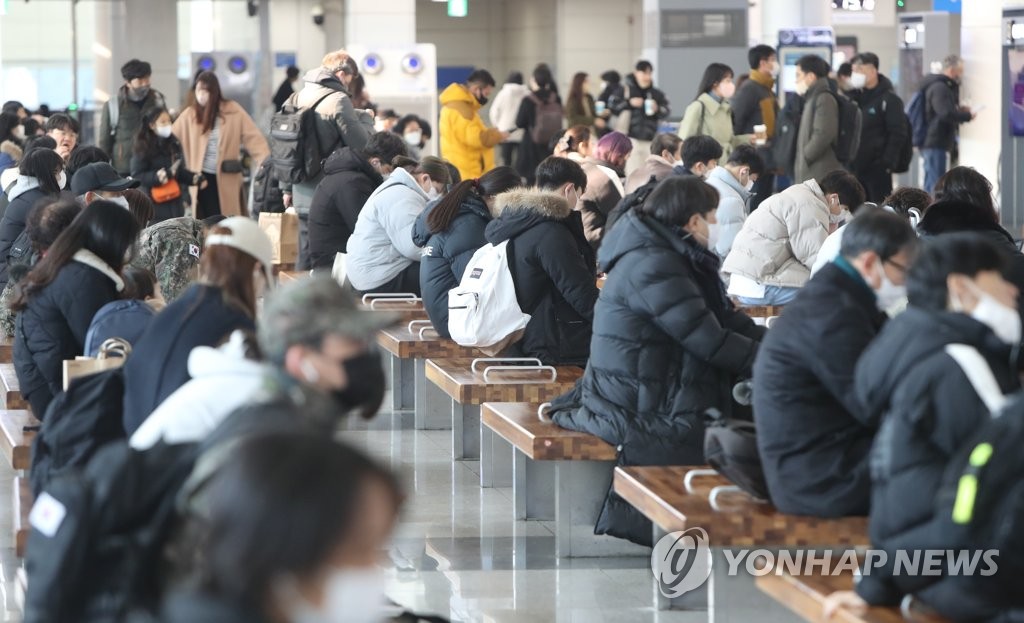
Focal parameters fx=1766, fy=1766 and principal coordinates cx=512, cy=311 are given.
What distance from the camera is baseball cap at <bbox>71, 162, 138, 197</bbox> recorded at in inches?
364

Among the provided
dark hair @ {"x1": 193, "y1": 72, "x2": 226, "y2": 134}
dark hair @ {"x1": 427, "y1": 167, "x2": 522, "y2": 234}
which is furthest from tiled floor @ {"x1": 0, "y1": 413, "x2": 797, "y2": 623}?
dark hair @ {"x1": 193, "y1": 72, "x2": 226, "y2": 134}

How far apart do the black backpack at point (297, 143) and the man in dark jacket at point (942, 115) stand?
28.0ft

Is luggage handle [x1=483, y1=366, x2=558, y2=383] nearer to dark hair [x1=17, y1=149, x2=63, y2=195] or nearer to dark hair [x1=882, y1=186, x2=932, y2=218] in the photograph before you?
dark hair [x1=882, y1=186, x2=932, y2=218]

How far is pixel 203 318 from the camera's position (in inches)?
181

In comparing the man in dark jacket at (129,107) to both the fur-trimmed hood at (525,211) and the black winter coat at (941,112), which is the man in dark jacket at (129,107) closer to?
the fur-trimmed hood at (525,211)

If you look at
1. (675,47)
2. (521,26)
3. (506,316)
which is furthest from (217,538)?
(521,26)

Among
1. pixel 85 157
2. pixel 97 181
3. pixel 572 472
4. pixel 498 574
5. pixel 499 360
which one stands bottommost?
pixel 498 574

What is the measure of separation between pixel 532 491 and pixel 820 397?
8.13 ft

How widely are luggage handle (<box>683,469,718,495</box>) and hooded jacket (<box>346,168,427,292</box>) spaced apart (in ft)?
14.6

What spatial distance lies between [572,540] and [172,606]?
3988 mm

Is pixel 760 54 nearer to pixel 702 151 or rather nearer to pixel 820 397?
pixel 702 151

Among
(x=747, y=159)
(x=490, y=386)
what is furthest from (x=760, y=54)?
(x=490, y=386)

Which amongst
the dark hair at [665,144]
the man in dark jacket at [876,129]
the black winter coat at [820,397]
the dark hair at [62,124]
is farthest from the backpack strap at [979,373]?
the man in dark jacket at [876,129]

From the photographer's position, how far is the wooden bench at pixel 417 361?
8.55m
